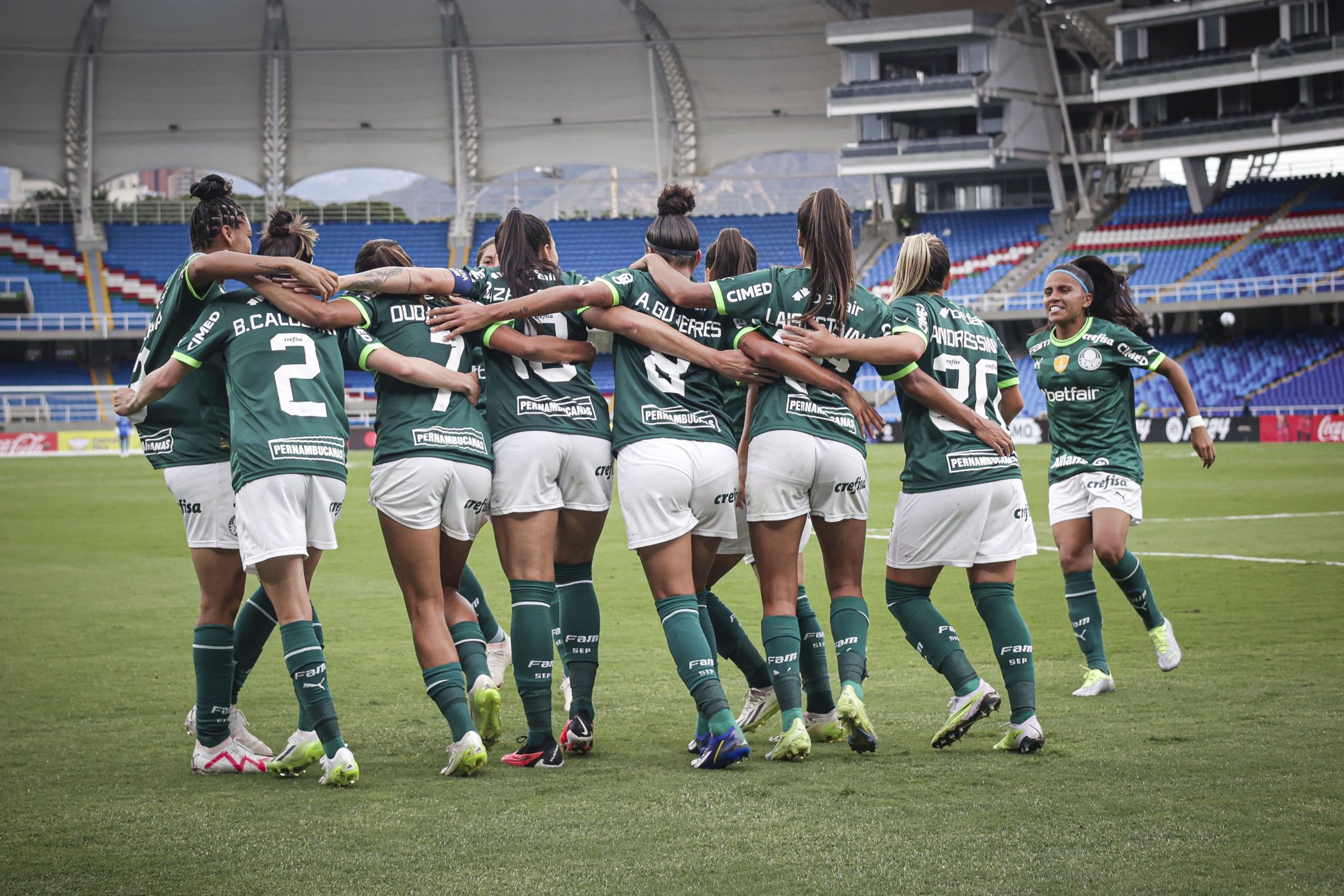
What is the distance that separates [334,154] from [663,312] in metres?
58.1

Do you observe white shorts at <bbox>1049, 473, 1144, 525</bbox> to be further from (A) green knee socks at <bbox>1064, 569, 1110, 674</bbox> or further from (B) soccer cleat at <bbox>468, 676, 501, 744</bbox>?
(B) soccer cleat at <bbox>468, 676, 501, 744</bbox>

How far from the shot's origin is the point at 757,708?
6773 millimetres

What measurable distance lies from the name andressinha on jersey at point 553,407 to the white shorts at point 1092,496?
321 cm

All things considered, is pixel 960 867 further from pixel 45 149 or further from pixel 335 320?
pixel 45 149

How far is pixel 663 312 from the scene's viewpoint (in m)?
6.07

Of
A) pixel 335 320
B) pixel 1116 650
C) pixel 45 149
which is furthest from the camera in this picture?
pixel 45 149

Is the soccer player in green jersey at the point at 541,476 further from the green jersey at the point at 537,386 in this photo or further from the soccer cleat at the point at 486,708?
the soccer cleat at the point at 486,708

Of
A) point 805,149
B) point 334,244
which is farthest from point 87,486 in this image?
point 805,149

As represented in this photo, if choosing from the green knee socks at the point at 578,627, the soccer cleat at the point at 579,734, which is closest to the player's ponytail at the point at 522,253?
the green knee socks at the point at 578,627

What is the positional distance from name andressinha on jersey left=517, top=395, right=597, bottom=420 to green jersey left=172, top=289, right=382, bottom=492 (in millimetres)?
720

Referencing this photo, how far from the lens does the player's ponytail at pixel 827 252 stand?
5957 mm

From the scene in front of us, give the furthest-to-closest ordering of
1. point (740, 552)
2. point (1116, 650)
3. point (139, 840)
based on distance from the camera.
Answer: point (1116, 650) → point (740, 552) → point (139, 840)

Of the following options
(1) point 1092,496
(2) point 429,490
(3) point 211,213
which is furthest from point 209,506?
(1) point 1092,496

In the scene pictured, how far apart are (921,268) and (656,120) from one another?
2125 inches
